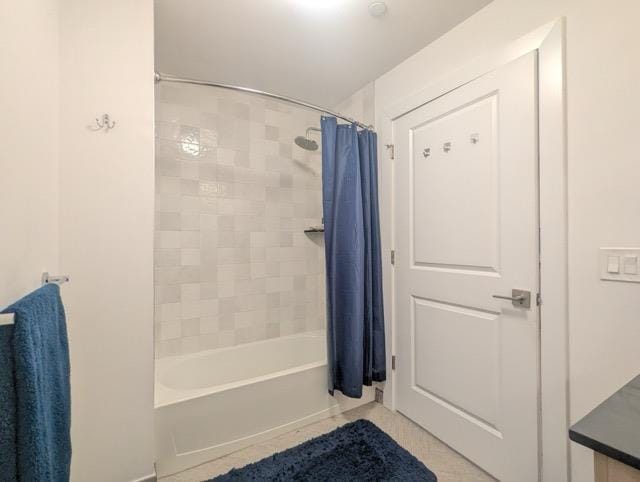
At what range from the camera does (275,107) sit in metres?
2.48

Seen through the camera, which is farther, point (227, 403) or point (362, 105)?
point (362, 105)

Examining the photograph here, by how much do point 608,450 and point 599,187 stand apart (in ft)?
3.21

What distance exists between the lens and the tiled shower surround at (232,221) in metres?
2.06

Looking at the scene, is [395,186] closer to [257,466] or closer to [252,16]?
[252,16]

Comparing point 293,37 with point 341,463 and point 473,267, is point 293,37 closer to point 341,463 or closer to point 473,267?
point 473,267

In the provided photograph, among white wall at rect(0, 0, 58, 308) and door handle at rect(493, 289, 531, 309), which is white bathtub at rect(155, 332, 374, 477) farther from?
door handle at rect(493, 289, 531, 309)

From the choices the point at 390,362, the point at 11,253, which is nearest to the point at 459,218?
the point at 390,362

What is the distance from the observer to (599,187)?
1.10 metres

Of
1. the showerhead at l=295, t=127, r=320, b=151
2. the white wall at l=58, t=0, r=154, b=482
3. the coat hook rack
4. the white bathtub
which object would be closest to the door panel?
the showerhead at l=295, t=127, r=320, b=151

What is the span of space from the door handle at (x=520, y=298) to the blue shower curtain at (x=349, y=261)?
2.61 ft

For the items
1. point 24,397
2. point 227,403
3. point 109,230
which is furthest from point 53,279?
point 227,403

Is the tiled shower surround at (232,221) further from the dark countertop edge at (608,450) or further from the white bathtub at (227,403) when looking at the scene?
the dark countertop edge at (608,450)

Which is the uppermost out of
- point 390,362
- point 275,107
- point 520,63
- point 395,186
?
point 275,107

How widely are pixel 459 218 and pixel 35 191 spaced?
69.5 inches
